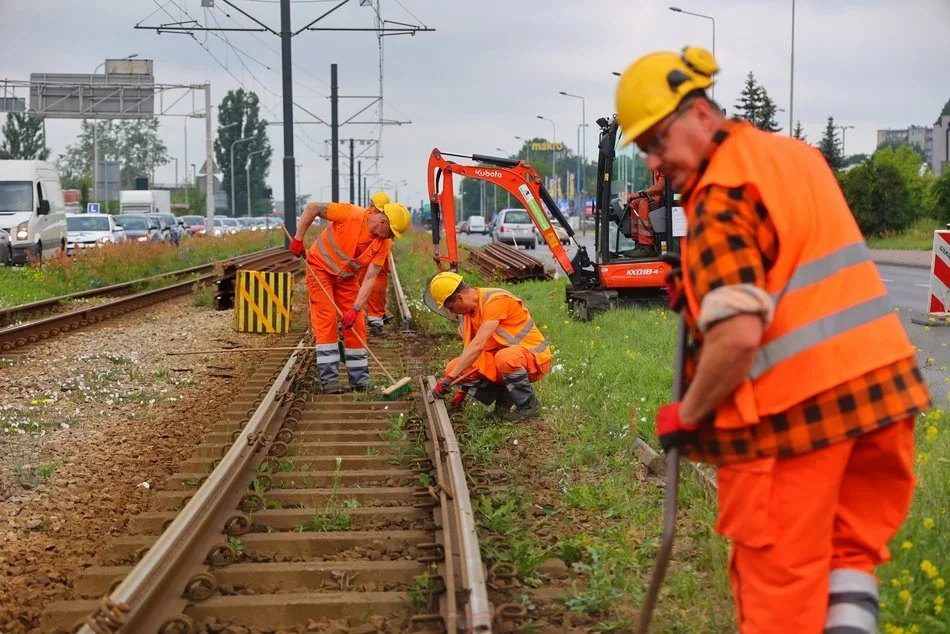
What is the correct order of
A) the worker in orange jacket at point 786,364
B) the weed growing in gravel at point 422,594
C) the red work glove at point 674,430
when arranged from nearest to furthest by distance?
the worker in orange jacket at point 786,364, the red work glove at point 674,430, the weed growing in gravel at point 422,594

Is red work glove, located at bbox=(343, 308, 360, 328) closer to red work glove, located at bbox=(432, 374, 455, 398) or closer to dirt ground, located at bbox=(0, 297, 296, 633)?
dirt ground, located at bbox=(0, 297, 296, 633)

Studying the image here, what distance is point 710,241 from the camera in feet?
8.87

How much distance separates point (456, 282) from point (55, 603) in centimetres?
406

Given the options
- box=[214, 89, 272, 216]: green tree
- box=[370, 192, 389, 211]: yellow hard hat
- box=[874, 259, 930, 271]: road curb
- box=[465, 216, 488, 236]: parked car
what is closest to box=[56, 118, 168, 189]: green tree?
box=[214, 89, 272, 216]: green tree

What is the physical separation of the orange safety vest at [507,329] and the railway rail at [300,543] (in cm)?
75

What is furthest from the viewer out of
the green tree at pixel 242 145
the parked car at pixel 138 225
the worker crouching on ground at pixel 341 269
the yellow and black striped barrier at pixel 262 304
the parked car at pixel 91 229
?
the green tree at pixel 242 145

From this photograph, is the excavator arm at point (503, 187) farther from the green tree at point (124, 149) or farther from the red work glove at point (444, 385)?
the green tree at point (124, 149)

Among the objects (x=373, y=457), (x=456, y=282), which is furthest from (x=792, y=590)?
(x=456, y=282)

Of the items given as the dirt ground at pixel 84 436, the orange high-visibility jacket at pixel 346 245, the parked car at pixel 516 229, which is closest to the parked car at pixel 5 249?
the dirt ground at pixel 84 436

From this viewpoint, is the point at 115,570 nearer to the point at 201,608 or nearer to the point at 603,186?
the point at 201,608

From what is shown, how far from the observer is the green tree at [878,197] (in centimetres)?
4150

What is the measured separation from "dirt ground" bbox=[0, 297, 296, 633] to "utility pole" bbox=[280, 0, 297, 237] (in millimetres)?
13012

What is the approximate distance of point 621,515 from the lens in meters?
6.02

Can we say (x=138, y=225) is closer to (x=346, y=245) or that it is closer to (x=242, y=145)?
(x=346, y=245)
